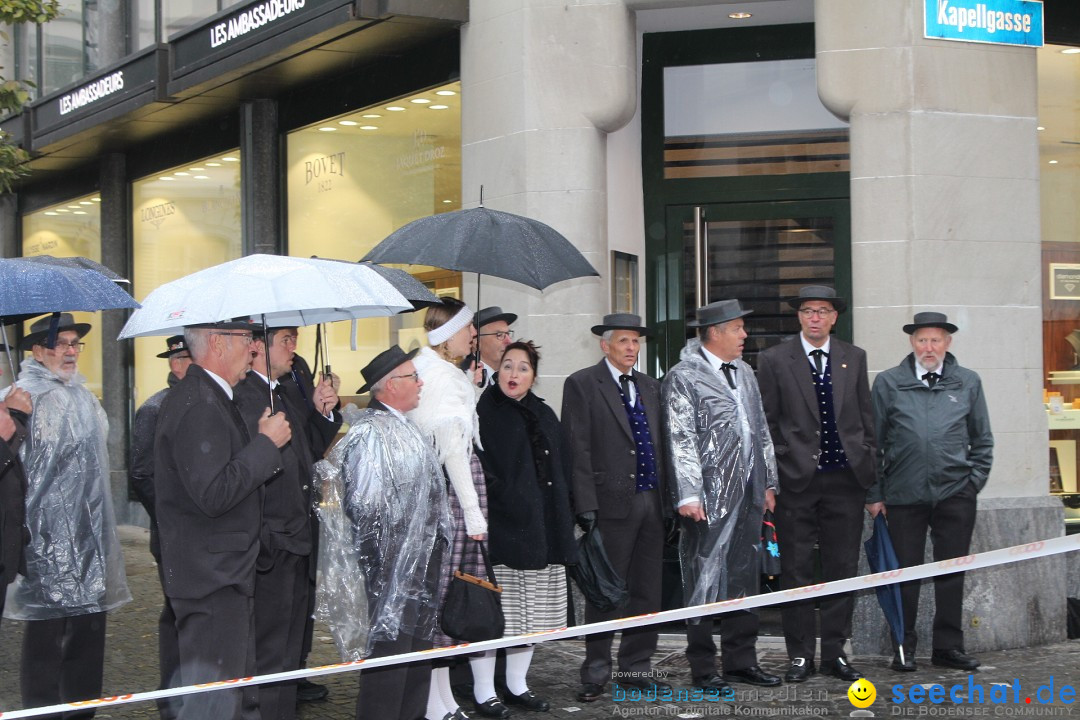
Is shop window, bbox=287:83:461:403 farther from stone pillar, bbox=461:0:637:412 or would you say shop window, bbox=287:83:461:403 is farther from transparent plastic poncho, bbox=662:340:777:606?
transparent plastic poncho, bbox=662:340:777:606

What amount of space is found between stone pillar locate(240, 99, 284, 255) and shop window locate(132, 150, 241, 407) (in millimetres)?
691

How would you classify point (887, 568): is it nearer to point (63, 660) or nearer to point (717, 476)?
point (717, 476)

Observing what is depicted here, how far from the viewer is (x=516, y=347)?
23.0 ft

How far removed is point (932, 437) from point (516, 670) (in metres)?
2.75

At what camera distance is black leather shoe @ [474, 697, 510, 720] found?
6.85 meters

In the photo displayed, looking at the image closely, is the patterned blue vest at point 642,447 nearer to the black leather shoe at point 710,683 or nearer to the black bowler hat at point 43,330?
the black leather shoe at point 710,683

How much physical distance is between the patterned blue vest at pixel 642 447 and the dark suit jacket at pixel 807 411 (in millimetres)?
786

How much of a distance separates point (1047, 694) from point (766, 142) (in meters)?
4.46

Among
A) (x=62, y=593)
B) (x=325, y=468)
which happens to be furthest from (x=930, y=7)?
(x=62, y=593)

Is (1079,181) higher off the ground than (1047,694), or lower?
higher

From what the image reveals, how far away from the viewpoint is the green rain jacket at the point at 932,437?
7598 mm

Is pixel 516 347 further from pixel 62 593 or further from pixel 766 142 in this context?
pixel 766 142

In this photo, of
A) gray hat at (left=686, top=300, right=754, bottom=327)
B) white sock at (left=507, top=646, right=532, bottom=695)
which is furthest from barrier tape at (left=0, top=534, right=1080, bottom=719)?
gray hat at (left=686, top=300, right=754, bottom=327)

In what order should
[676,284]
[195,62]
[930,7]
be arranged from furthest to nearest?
[195,62] < [676,284] < [930,7]
